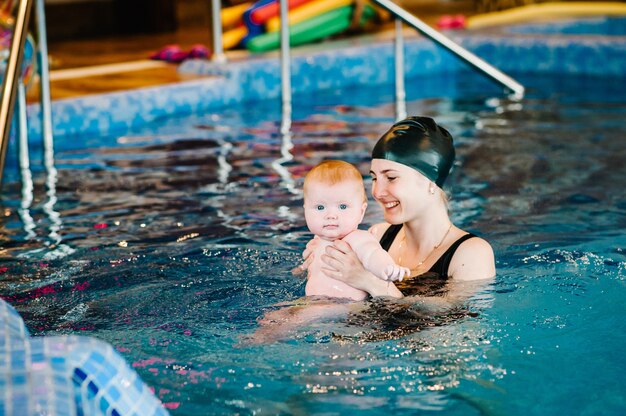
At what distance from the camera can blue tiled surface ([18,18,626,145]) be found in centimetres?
912

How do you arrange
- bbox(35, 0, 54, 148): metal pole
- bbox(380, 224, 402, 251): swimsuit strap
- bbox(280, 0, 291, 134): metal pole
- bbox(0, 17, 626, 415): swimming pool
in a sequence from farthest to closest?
bbox(280, 0, 291, 134): metal pole → bbox(35, 0, 54, 148): metal pole → bbox(380, 224, 402, 251): swimsuit strap → bbox(0, 17, 626, 415): swimming pool

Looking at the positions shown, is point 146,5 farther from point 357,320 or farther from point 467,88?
point 357,320

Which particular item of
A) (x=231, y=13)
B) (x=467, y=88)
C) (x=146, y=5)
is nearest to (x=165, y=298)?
(x=467, y=88)

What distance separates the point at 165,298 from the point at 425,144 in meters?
1.41

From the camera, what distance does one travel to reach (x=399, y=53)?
9.88 meters

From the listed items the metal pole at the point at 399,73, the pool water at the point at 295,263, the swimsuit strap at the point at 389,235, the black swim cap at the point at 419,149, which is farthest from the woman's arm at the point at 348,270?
the metal pole at the point at 399,73

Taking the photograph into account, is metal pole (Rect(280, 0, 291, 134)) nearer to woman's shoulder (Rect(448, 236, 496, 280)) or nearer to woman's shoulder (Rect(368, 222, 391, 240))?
woman's shoulder (Rect(368, 222, 391, 240))

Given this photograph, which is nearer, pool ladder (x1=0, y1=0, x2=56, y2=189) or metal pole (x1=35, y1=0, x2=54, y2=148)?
pool ladder (x1=0, y1=0, x2=56, y2=189)

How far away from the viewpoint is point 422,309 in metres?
4.12

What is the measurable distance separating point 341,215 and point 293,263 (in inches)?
50.8

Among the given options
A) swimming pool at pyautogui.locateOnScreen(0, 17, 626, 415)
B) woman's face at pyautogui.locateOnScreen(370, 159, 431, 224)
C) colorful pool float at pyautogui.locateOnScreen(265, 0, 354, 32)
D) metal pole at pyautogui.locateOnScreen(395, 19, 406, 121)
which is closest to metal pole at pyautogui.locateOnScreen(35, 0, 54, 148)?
swimming pool at pyautogui.locateOnScreen(0, 17, 626, 415)

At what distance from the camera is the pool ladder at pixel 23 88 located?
16.4 ft

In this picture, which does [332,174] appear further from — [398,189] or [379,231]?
[379,231]

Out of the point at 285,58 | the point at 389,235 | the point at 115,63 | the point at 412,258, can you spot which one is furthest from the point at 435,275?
the point at 115,63
